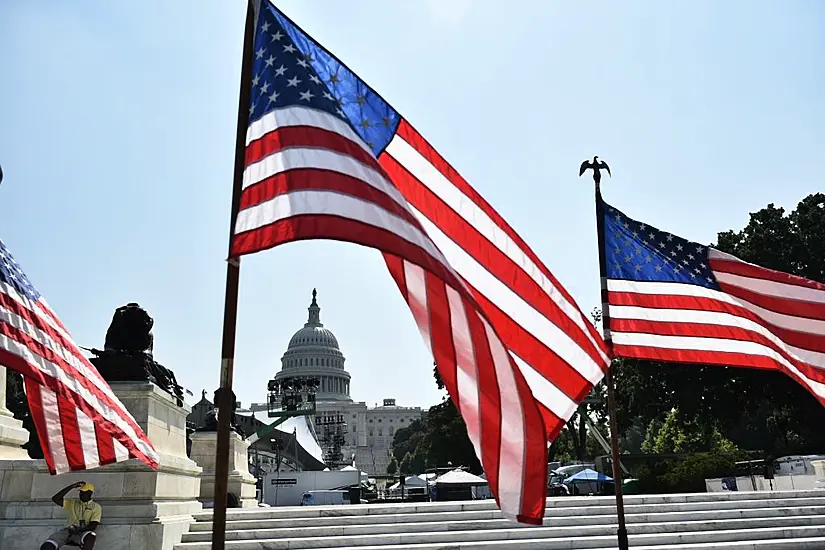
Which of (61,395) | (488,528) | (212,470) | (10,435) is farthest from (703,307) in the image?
(212,470)

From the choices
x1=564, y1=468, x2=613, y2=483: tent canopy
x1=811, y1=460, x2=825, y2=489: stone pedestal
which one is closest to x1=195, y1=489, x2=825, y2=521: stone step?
x1=811, y1=460, x2=825, y2=489: stone pedestal

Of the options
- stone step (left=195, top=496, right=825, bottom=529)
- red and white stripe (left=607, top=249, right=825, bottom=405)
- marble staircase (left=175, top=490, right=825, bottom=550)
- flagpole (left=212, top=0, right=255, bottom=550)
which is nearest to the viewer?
flagpole (left=212, top=0, right=255, bottom=550)

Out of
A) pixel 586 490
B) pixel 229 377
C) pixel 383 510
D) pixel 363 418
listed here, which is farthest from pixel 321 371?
pixel 229 377

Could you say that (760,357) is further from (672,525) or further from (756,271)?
(672,525)

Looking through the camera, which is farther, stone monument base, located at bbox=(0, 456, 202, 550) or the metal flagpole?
stone monument base, located at bbox=(0, 456, 202, 550)

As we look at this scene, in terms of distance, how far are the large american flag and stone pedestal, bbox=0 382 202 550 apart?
245 inches

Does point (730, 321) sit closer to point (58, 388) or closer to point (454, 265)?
point (454, 265)

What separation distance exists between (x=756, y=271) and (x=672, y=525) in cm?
589

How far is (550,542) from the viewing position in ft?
42.3

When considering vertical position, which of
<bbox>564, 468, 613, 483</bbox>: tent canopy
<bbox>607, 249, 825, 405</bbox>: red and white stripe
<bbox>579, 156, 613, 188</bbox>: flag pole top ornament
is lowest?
<bbox>564, 468, 613, 483</bbox>: tent canopy

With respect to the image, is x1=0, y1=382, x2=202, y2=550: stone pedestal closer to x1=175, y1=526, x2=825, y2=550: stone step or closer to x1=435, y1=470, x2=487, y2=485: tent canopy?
x1=175, y1=526, x2=825, y2=550: stone step

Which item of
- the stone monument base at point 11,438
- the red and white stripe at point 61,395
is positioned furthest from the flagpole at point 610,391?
the stone monument base at point 11,438

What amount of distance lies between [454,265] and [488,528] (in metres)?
7.86

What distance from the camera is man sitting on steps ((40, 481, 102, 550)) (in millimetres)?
9398
